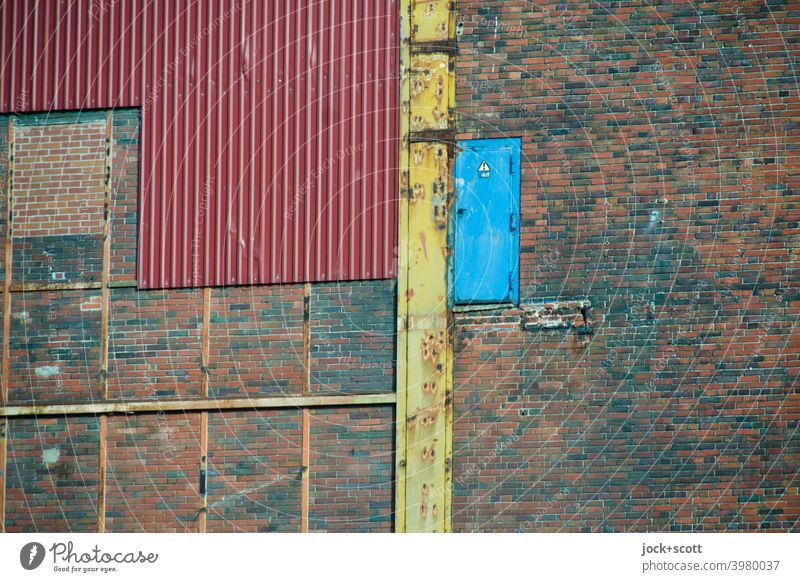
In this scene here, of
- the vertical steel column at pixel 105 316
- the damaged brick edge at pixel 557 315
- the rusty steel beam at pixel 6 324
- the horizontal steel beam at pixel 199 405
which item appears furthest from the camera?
the rusty steel beam at pixel 6 324

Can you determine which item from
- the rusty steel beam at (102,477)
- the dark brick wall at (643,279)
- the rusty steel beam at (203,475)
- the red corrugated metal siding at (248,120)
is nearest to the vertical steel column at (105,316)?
the rusty steel beam at (102,477)

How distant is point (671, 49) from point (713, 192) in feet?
5.46

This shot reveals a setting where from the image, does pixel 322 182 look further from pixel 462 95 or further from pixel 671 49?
pixel 671 49

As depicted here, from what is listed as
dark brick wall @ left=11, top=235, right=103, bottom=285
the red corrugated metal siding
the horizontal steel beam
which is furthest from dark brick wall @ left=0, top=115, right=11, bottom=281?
the horizontal steel beam

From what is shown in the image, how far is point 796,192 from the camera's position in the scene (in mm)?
15883

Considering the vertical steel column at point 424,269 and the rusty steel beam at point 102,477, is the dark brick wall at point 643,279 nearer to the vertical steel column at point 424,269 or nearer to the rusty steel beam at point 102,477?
the vertical steel column at point 424,269

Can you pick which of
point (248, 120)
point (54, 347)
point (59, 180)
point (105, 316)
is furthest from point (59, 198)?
point (248, 120)

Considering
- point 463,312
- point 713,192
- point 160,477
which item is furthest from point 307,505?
point 713,192

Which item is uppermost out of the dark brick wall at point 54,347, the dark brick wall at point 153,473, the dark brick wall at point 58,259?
the dark brick wall at point 58,259

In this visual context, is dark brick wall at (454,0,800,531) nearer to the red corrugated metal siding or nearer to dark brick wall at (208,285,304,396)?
the red corrugated metal siding

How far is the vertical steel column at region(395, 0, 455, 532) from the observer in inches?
629

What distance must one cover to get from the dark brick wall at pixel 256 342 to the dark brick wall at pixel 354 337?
21 centimetres
